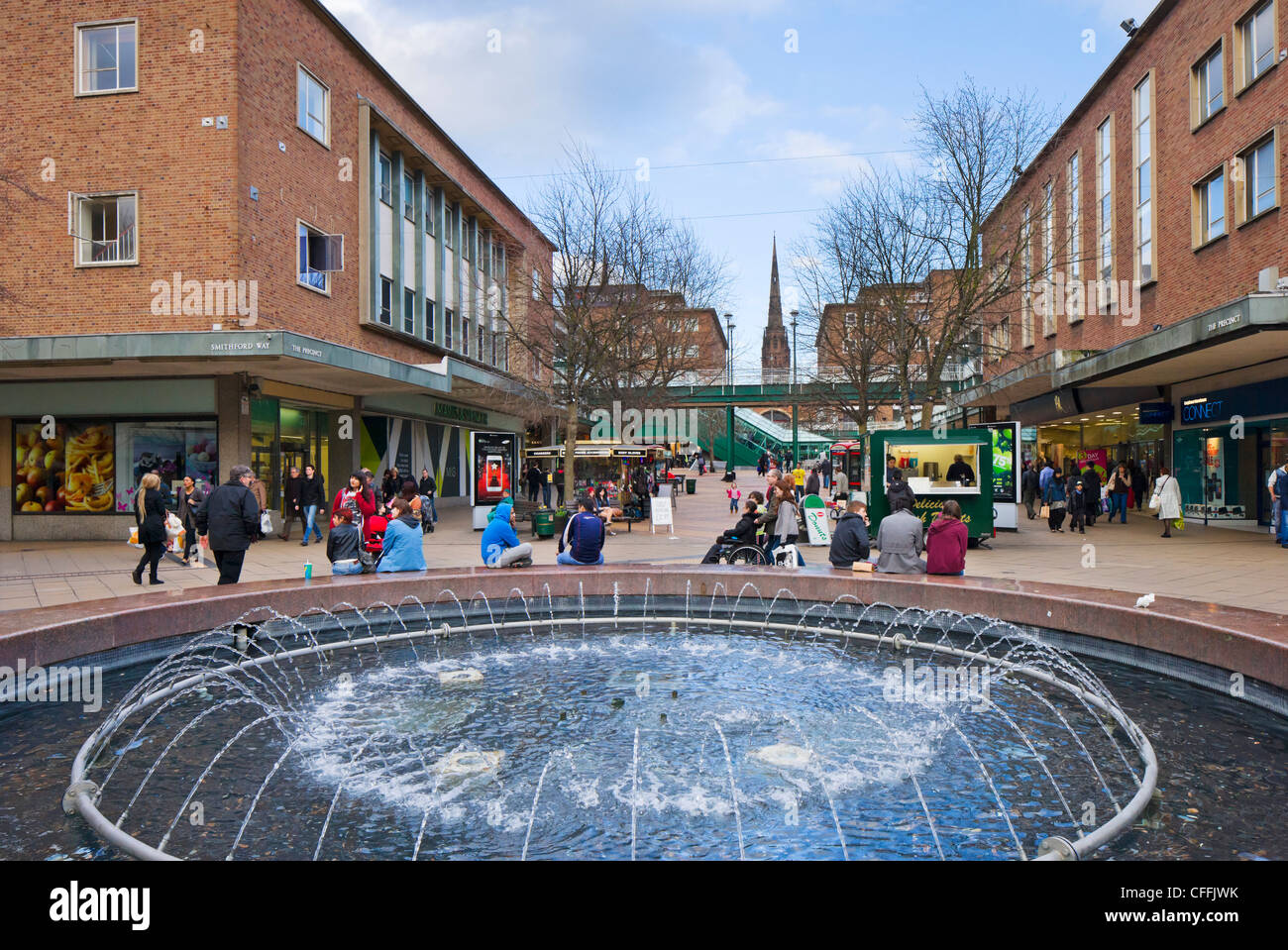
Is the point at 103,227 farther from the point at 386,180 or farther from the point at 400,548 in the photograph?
the point at 400,548

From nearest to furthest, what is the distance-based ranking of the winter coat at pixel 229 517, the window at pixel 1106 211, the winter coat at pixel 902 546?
the winter coat at pixel 229 517
the winter coat at pixel 902 546
the window at pixel 1106 211

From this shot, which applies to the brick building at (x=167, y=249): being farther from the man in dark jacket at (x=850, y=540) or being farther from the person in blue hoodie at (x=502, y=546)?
the man in dark jacket at (x=850, y=540)

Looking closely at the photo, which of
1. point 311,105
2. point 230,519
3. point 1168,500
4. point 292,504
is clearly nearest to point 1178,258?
point 1168,500

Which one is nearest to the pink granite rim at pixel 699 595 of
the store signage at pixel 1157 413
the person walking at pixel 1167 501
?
the person walking at pixel 1167 501

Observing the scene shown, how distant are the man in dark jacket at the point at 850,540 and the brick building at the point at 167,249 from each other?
11777 mm

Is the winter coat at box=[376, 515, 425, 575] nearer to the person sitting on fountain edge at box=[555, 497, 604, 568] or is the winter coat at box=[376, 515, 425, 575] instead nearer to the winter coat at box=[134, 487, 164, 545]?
the person sitting on fountain edge at box=[555, 497, 604, 568]

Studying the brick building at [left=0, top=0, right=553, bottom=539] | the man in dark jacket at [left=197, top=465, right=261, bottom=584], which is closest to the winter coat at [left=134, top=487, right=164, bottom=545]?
the man in dark jacket at [left=197, top=465, right=261, bottom=584]

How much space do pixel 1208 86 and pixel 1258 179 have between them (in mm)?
3867

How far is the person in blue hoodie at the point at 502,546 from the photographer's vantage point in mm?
11648

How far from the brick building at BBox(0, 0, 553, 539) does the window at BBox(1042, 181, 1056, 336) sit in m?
20.0

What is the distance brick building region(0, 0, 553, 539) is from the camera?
19.0m

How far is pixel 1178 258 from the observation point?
23500mm

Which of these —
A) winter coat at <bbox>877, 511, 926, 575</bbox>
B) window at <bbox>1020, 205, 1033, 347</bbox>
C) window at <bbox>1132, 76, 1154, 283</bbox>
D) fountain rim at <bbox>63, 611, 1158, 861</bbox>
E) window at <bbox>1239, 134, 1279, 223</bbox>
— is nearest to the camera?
fountain rim at <bbox>63, 611, 1158, 861</bbox>
